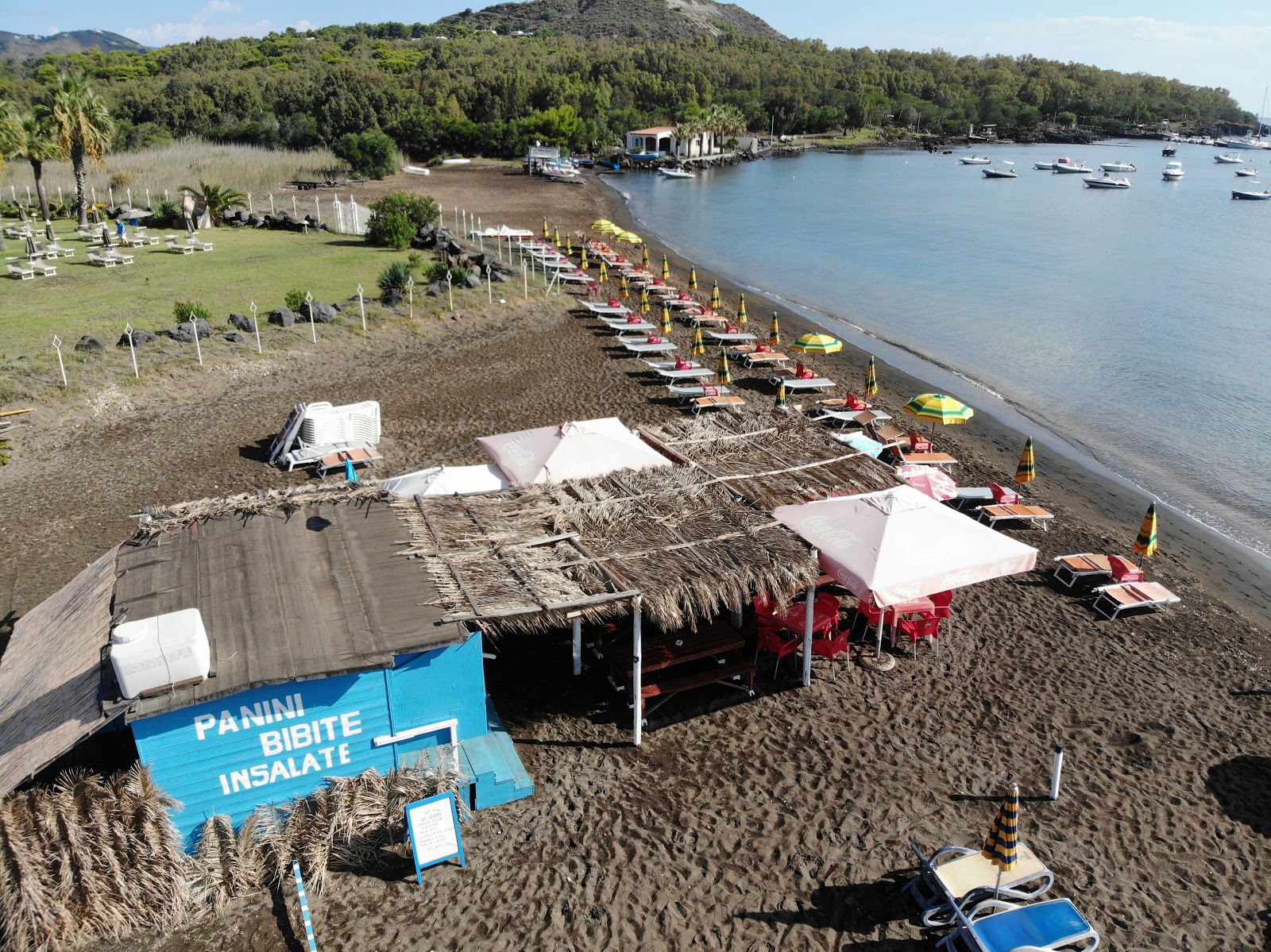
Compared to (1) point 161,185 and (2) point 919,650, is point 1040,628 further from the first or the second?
(1) point 161,185

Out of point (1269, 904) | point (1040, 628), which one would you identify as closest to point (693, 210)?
point (1040, 628)

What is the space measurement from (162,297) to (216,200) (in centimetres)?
1595

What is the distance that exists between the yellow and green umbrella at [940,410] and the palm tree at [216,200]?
3517cm

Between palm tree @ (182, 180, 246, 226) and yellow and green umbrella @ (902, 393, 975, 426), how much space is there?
3517cm

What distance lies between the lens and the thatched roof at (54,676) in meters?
6.43

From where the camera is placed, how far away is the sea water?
22.0 m

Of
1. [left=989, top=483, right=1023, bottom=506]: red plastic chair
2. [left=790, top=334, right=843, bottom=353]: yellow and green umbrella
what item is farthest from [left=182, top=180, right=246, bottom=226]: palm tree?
[left=989, top=483, right=1023, bottom=506]: red plastic chair

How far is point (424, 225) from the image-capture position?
35.0 metres

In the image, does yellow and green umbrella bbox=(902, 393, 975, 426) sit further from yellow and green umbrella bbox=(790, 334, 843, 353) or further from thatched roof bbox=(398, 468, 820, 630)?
thatched roof bbox=(398, 468, 820, 630)

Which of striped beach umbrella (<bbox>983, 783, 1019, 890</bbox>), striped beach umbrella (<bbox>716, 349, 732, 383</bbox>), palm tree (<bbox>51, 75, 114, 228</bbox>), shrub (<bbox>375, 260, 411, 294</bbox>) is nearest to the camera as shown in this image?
striped beach umbrella (<bbox>983, 783, 1019, 890</bbox>)

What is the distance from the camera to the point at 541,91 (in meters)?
91.6

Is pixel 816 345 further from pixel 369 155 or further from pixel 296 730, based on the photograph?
pixel 369 155

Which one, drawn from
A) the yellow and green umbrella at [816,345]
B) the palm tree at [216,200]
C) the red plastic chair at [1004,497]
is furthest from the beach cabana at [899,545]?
the palm tree at [216,200]

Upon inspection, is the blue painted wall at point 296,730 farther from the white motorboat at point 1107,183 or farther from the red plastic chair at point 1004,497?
the white motorboat at point 1107,183
